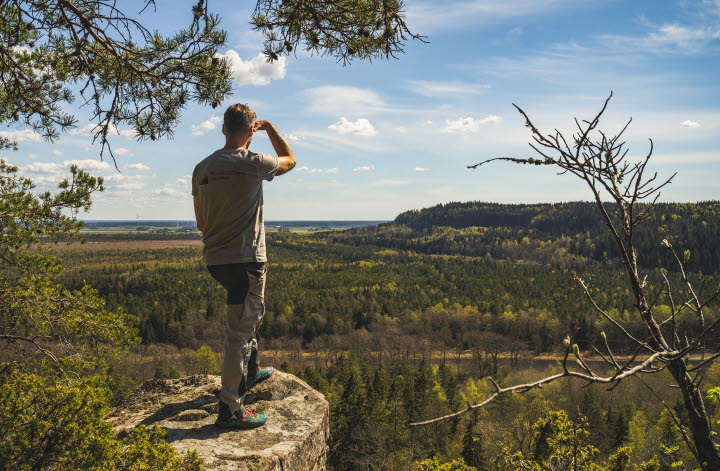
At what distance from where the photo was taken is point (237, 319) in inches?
164

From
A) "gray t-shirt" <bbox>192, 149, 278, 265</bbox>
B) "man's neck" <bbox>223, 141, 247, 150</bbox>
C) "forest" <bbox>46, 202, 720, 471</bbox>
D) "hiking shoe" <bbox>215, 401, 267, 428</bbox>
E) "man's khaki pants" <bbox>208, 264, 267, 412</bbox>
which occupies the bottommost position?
"forest" <bbox>46, 202, 720, 471</bbox>

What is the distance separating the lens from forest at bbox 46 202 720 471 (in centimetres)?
3275

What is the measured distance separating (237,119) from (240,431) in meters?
2.99

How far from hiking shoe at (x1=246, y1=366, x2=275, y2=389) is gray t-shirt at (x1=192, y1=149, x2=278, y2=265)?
1.69 m

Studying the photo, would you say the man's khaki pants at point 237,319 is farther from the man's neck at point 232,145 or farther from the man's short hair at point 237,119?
the man's short hair at point 237,119

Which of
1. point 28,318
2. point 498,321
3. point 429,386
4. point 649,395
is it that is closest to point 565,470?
point 28,318

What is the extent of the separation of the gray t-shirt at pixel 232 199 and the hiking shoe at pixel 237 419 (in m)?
1.50

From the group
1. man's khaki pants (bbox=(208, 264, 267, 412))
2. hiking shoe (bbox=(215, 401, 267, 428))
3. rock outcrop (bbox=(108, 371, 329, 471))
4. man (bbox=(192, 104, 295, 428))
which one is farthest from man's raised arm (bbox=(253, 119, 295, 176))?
rock outcrop (bbox=(108, 371, 329, 471))

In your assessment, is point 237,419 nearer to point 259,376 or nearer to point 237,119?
point 259,376

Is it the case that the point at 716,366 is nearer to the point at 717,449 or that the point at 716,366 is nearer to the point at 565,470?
the point at 565,470

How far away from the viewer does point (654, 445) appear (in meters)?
34.8

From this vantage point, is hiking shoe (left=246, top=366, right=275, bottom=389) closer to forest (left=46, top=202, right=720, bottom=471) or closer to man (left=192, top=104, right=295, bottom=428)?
man (left=192, top=104, right=295, bottom=428)

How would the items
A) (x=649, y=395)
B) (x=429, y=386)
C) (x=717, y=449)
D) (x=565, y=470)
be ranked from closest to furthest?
(x=717, y=449), (x=565, y=470), (x=429, y=386), (x=649, y=395)

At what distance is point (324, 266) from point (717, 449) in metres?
145
